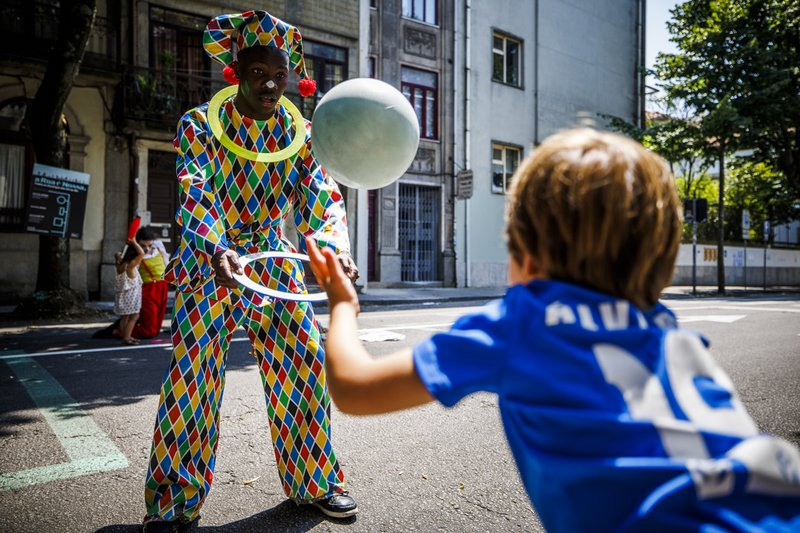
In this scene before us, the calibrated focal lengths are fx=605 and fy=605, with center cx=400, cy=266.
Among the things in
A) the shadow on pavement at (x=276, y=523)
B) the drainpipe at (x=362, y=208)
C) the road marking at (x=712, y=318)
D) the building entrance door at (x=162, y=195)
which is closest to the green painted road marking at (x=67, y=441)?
the shadow on pavement at (x=276, y=523)

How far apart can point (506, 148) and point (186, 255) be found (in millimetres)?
20697

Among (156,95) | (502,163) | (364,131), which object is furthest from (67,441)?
(502,163)

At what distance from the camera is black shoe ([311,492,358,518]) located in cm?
252

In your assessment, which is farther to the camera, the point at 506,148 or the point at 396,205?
the point at 506,148

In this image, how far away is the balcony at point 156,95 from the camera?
45.4 feet

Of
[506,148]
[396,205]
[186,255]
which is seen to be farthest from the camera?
[506,148]

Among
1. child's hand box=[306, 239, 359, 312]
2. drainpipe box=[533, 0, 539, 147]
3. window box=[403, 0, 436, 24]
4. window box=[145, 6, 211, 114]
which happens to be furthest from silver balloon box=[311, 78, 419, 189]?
drainpipe box=[533, 0, 539, 147]

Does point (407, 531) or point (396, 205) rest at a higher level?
point (396, 205)

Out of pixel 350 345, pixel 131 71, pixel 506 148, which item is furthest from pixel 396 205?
pixel 350 345

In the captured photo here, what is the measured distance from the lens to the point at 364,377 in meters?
1.27

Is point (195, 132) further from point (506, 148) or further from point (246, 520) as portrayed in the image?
point (506, 148)

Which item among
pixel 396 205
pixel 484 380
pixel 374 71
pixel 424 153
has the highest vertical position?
Result: pixel 374 71

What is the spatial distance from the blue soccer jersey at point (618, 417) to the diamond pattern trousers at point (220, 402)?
146 cm

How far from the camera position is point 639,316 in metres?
1.10
